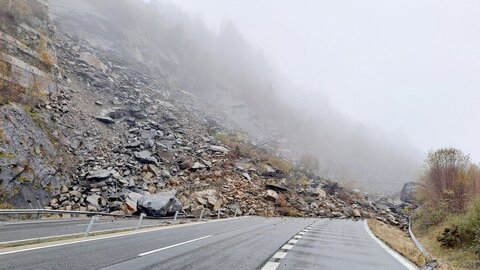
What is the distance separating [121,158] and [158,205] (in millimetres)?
9716

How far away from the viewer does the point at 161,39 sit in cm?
10850

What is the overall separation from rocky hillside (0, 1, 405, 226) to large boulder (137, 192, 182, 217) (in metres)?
0.54

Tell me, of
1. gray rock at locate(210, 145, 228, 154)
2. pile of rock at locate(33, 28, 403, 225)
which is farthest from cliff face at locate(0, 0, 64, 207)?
gray rock at locate(210, 145, 228, 154)

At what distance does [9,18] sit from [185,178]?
22.2 metres

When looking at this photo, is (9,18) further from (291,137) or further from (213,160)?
(291,137)

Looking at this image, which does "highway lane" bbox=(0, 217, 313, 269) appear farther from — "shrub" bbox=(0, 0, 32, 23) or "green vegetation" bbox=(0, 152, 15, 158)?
"shrub" bbox=(0, 0, 32, 23)

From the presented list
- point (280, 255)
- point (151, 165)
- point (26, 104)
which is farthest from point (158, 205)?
point (280, 255)

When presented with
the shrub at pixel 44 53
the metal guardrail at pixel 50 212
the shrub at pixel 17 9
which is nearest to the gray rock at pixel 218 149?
the metal guardrail at pixel 50 212

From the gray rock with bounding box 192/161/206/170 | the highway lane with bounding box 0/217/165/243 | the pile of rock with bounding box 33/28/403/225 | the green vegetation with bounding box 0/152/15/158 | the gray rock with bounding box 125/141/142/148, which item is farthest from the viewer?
the gray rock with bounding box 192/161/206/170

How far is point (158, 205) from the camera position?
27953 mm

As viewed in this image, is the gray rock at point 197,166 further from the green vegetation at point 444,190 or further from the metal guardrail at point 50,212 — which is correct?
the green vegetation at point 444,190

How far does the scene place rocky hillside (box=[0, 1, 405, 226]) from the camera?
26523 mm

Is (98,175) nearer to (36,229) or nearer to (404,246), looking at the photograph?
(36,229)

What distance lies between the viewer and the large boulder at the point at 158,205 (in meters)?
27.8
